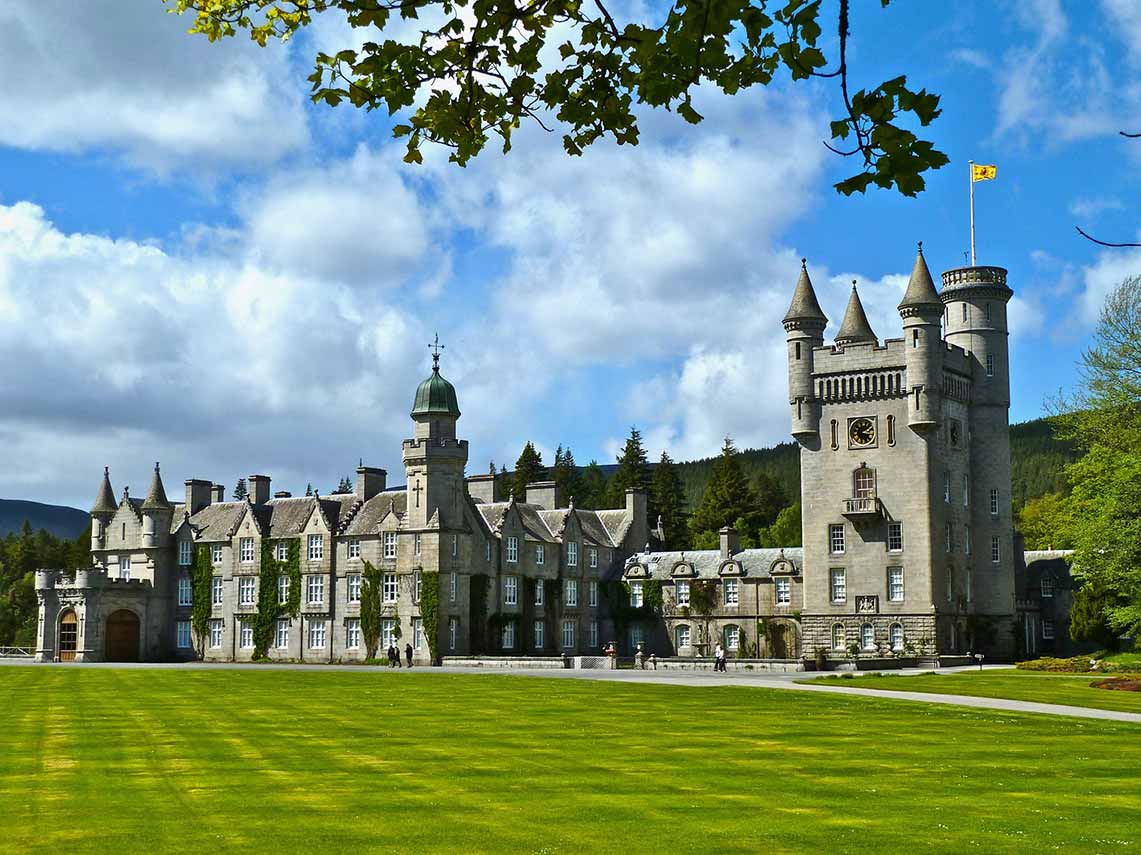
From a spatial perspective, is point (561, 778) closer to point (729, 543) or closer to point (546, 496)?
point (729, 543)

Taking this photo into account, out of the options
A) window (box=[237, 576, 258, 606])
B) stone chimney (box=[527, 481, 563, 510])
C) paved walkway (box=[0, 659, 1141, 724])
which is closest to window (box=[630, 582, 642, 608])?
stone chimney (box=[527, 481, 563, 510])

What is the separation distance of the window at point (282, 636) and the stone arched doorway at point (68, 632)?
39.0 feet

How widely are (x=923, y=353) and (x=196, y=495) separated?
47937 millimetres

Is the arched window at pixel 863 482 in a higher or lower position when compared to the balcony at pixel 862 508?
higher

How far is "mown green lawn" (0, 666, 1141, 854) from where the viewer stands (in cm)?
1545

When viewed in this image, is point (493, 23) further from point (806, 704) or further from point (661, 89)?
point (806, 704)

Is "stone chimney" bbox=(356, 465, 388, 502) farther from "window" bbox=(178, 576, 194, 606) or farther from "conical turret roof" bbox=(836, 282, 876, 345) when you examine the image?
"conical turret roof" bbox=(836, 282, 876, 345)

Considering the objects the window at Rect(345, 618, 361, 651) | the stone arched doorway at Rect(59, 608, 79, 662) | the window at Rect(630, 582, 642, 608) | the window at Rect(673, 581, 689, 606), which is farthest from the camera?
the window at Rect(630, 582, 642, 608)

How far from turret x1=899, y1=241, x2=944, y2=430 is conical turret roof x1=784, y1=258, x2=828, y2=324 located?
5789 millimetres

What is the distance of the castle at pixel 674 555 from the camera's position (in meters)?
72.8

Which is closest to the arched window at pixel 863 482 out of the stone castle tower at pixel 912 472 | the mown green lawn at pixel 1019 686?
the stone castle tower at pixel 912 472

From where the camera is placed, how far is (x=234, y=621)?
8269 centimetres

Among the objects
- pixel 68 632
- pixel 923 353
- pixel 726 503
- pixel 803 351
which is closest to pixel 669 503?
pixel 726 503

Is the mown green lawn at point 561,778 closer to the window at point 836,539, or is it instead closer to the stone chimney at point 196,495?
the window at point 836,539
